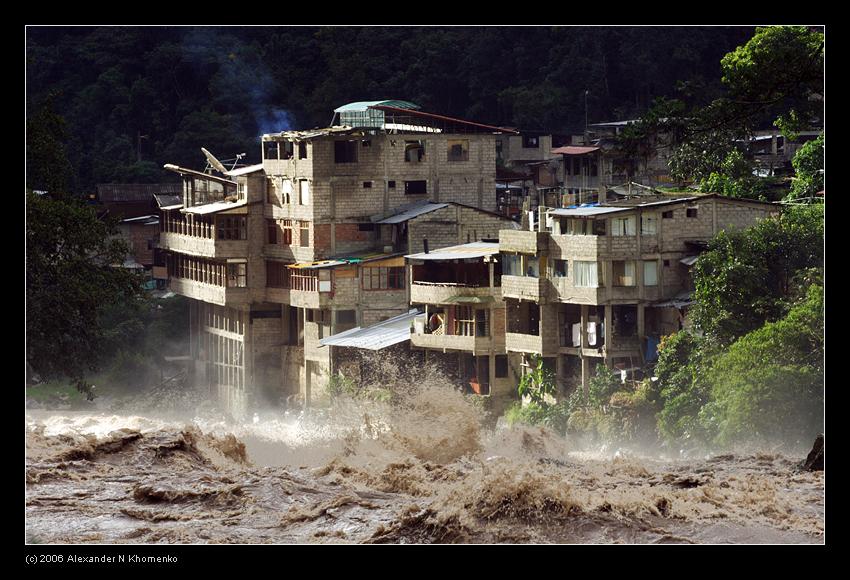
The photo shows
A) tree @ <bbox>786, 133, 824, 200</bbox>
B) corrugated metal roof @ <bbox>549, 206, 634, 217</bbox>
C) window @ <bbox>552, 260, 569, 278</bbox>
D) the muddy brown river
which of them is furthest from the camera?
tree @ <bbox>786, 133, 824, 200</bbox>

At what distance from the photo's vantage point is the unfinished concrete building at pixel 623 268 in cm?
2988

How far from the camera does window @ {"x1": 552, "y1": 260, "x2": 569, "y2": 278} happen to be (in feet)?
100

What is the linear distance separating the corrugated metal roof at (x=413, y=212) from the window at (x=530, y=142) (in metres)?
3.33

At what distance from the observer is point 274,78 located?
32.1 metres

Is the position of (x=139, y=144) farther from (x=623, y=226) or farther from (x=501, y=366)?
(x=623, y=226)

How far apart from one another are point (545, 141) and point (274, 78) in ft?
21.1

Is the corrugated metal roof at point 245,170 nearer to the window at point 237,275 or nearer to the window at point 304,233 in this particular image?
the window at point 304,233

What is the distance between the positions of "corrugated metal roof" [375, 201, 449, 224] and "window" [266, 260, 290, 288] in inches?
76.1

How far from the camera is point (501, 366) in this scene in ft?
104

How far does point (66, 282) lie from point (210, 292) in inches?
352

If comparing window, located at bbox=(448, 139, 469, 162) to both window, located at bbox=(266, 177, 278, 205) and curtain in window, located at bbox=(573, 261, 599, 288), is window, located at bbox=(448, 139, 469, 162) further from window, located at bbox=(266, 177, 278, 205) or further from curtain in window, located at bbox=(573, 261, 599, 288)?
curtain in window, located at bbox=(573, 261, 599, 288)

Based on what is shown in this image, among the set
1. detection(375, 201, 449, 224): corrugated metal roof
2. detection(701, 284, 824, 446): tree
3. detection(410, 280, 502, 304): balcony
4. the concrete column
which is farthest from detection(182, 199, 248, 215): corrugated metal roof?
detection(701, 284, 824, 446): tree

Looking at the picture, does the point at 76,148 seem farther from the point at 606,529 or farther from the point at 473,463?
the point at 606,529

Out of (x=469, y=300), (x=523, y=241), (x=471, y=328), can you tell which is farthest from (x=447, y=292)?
(x=523, y=241)
